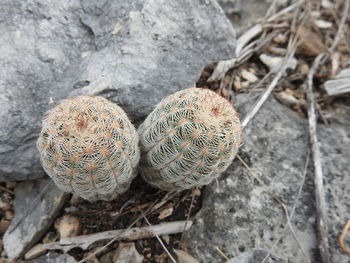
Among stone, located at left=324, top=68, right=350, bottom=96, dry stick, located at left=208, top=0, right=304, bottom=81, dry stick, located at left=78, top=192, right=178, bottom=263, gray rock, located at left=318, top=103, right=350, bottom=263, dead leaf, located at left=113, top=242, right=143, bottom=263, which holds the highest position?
dry stick, located at left=208, top=0, right=304, bottom=81

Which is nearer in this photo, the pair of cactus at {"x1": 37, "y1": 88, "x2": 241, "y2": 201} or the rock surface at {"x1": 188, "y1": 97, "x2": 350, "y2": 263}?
the pair of cactus at {"x1": 37, "y1": 88, "x2": 241, "y2": 201}

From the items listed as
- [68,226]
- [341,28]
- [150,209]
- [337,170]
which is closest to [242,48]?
[341,28]

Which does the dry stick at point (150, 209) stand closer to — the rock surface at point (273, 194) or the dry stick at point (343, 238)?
the rock surface at point (273, 194)

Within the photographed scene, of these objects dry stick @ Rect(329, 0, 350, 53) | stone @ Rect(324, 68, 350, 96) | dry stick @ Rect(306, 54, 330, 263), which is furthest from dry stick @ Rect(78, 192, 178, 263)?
dry stick @ Rect(329, 0, 350, 53)

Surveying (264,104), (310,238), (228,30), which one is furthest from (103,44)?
(310,238)

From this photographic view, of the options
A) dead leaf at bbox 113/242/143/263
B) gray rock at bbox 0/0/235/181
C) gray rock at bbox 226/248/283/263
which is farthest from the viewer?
gray rock at bbox 0/0/235/181

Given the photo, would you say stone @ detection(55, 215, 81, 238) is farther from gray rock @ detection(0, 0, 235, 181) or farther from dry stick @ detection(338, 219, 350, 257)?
dry stick @ detection(338, 219, 350, 257)
